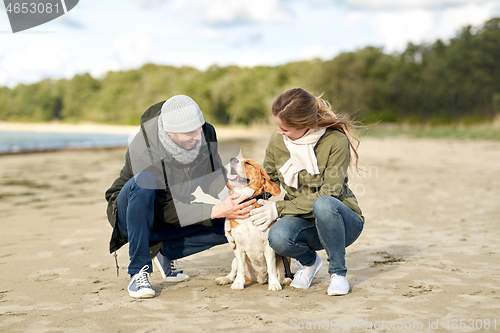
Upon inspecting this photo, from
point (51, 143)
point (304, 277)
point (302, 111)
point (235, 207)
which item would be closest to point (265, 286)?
point (304, 277)

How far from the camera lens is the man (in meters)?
3.02

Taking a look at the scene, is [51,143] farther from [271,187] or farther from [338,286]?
[338,286]

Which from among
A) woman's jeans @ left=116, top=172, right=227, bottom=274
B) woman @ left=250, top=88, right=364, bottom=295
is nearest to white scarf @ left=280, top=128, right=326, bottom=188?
woman @ left=250, top=88, right=364, bottom=295

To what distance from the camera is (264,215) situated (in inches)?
120

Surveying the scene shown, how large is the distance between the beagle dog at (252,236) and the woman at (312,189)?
0.09 m

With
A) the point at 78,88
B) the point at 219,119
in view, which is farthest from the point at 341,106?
the point at 78,88

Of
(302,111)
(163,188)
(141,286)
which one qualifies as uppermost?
(302,111)

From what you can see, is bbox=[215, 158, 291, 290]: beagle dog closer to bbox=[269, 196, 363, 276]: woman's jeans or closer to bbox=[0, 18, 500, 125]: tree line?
bbox=[269, 196, 363, 276]: woman's jeans

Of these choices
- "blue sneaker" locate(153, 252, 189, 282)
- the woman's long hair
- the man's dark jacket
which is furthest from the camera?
"blue sneaker" locate(153, 252, 189, 282)

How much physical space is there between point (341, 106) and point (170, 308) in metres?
38.4

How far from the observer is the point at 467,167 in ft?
34.8

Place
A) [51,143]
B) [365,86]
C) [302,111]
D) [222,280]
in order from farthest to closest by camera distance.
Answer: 1. [365,86]
2. [51,143]
3. [222,280]
4. [302,111]

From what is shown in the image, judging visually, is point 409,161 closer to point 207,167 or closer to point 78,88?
point 207,167

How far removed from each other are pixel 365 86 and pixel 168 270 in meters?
39.0
